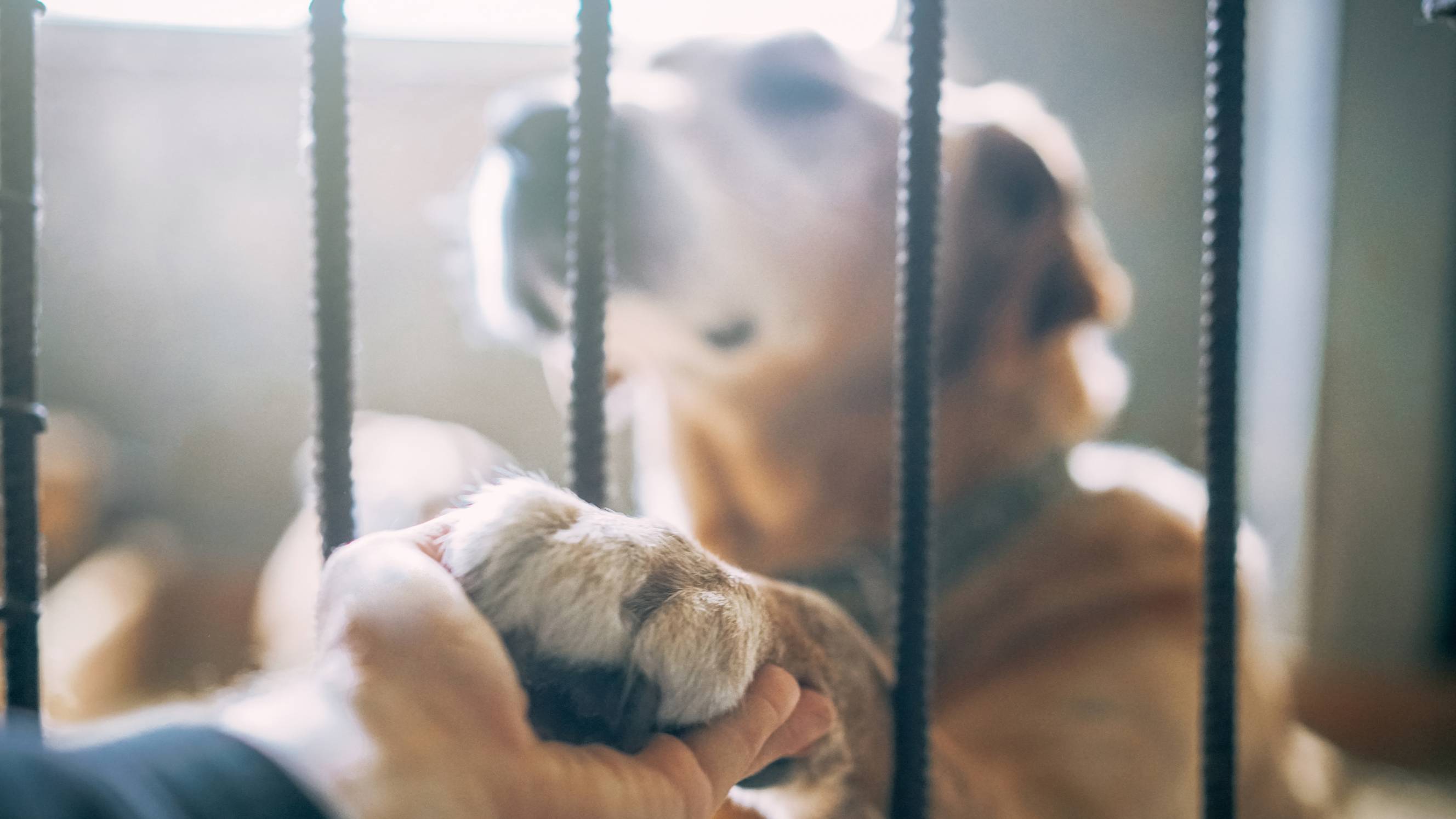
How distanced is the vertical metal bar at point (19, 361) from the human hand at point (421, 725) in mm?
342

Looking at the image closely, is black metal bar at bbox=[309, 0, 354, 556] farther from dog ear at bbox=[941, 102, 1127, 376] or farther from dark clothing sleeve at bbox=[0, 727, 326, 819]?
dog ear at bbox=[941, 102, 1127, 376]

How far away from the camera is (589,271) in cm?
59

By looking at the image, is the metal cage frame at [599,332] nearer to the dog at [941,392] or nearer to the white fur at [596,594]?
the white fur at [596,594]

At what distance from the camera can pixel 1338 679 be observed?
8.10 ft

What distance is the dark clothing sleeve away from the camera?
10.0 inches

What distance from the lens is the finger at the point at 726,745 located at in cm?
42

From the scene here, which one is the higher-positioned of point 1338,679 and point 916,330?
point 916,330

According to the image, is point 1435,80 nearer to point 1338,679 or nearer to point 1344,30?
point 1344,30

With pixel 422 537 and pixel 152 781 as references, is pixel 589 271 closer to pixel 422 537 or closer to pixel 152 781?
pixel 422 537

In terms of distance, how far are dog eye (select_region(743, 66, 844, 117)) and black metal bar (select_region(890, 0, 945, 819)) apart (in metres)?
0.90

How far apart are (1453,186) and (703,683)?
9.72 feet

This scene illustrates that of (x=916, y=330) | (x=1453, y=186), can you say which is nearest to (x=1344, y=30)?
(x=1453, y=186)

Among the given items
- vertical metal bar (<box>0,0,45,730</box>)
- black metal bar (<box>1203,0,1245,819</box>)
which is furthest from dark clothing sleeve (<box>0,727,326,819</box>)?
black metal bar (<box>1203,0,1245,819</box>)

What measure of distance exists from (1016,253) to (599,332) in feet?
3.26
